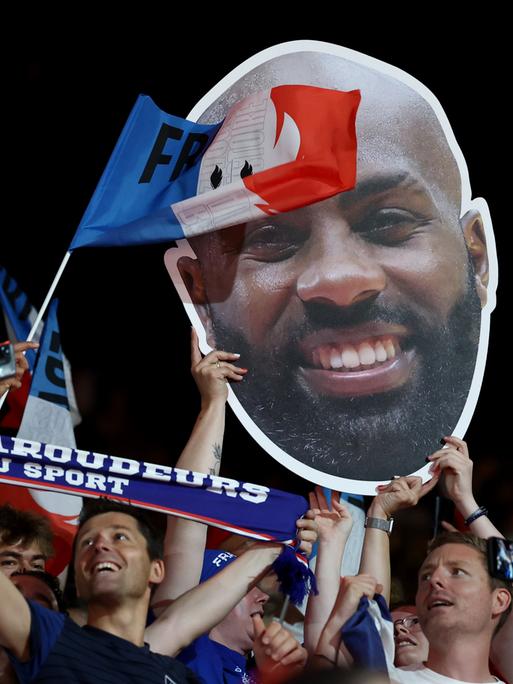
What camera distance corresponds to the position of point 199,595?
→ 11.6ft

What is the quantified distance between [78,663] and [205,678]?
664 millimetres

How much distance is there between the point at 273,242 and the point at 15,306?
151 cm

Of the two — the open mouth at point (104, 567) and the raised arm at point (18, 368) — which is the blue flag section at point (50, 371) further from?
the open mouth at point (104, 567)

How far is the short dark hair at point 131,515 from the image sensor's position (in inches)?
140

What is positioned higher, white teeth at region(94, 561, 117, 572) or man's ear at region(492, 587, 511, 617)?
man's ear at region(492, 587, 511, 617)

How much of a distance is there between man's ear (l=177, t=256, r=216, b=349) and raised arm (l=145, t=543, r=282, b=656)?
3.46 feet

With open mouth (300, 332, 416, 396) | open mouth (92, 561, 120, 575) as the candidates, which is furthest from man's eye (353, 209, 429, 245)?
open mouth (92, 561, 120, 575)

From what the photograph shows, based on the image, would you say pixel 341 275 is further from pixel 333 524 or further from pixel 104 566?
pixel 104 566

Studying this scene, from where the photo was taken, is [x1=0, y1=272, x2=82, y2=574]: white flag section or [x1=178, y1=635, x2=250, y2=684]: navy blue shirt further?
[x1=0, y1=272, x2=82, y2=574]: white flag section

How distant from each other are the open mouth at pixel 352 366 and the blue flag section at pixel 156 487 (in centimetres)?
81

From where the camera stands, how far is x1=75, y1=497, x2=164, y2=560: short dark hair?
3.56 m

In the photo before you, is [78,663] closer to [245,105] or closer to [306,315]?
[306,315]

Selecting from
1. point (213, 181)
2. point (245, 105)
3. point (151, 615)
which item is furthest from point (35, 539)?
point (245, 105)

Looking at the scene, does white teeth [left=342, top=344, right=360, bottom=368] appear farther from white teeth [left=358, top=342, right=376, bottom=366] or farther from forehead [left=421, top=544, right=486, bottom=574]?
forehead [left=421, top=544, right=486, bottom=574]
